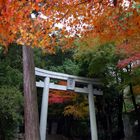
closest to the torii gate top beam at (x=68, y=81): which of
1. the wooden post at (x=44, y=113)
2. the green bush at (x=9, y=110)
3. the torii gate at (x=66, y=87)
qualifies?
the torii gate at (x=66, y=87)

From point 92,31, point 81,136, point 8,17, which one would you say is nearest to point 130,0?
point 92,31

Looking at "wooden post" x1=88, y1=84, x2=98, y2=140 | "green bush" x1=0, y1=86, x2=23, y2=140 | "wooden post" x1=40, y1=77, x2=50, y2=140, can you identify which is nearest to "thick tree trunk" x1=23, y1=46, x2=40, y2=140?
"green bush" x1=0, y1=86, x2=23, y2=140

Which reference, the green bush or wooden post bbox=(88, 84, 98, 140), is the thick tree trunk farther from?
wooden post bbox=(88, 84, 98, 140)

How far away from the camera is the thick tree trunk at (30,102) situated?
33.1 feet

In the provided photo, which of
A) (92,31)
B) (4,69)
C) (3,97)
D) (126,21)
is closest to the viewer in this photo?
(126,21)

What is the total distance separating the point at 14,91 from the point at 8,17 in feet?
22.2

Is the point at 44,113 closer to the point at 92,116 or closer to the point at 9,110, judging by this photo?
the point at 92,116

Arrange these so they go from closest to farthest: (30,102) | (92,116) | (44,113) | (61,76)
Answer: (30,102)
(44,113)
(61,76)
(92,116)

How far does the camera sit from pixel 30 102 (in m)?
10.3

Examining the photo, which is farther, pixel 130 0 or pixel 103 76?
pixel 103 76

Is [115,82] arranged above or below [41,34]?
above

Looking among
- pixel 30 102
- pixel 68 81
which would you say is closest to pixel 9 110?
pixel 30 102

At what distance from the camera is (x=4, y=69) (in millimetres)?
13656

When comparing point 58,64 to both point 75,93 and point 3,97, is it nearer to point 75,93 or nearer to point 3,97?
point 75,93
